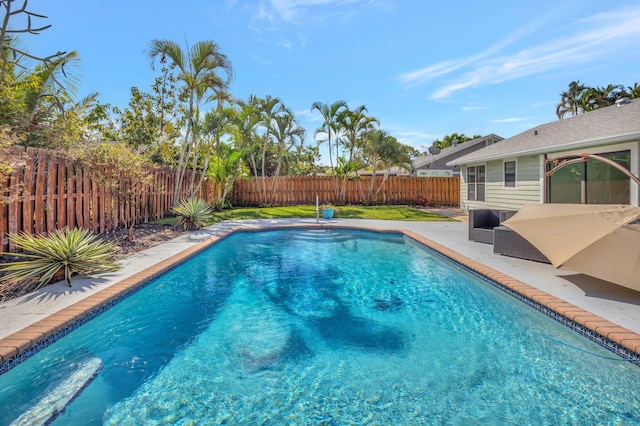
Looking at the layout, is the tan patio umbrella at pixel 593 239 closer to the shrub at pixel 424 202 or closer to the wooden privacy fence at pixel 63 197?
the wooden privacy fence at pixel 63 197

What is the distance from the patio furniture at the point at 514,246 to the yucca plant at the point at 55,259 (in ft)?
22.7

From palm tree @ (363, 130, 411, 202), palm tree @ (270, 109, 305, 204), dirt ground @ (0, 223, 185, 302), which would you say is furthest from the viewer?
palm tree @ (363, 130, 411, 202)

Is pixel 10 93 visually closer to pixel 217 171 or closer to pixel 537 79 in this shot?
pixel 217 171

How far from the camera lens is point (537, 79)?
13688mm

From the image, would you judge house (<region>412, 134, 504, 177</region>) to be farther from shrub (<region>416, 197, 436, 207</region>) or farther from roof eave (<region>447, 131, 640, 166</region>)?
roof eave (<region>447, 131, 640, 166</region>)

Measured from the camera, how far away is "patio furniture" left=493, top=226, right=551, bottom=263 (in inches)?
239

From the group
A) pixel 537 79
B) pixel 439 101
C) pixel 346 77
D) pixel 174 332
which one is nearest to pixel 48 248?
pixel 174 332

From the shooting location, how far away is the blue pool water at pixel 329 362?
2.59 metres

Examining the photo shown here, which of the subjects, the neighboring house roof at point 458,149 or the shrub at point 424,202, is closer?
the shrub at point 424,202

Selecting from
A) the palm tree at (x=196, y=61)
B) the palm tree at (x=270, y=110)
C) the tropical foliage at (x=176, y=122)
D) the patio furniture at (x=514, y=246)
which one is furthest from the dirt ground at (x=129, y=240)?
the palm tree at (x=270, y=110)

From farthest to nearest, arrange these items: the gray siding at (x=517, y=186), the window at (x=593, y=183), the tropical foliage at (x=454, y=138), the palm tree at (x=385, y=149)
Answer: the tropical foliage at (x=454, y=138) → the palm tree at (x=385, y=149) → the gray siding at (x=517, y=186) → the window at (x=593, y=183)

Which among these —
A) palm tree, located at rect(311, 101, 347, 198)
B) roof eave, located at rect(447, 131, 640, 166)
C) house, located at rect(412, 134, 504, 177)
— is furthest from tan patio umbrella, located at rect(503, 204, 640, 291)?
house, located at rect(412, 134, 504, 177)

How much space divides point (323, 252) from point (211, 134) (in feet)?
23.5

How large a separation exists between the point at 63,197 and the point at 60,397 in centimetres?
526
